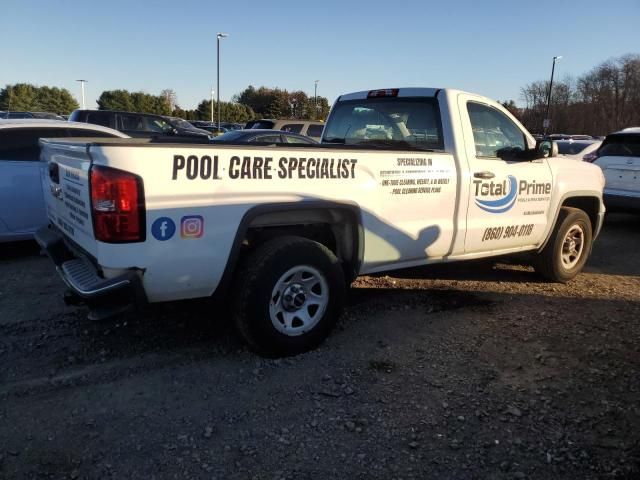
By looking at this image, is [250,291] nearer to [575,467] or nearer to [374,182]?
[374,182]

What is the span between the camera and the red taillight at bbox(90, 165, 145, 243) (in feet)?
9.18

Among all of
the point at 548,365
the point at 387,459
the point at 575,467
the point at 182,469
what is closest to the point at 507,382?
the point at 548,365

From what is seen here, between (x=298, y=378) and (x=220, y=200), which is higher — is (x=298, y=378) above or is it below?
below

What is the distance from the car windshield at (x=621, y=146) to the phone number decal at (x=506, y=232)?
533cm

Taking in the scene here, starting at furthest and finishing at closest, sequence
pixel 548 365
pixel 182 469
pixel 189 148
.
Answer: pixel 548 365 < pixel 189 148 < pixel 182 469

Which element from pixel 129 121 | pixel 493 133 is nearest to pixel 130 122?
pixel 129 121

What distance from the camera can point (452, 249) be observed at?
4.56 m

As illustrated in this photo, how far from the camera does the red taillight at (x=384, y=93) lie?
16.2 feet

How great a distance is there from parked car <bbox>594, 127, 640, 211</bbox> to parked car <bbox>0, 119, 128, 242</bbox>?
8.87m

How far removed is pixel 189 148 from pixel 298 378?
1632 mm

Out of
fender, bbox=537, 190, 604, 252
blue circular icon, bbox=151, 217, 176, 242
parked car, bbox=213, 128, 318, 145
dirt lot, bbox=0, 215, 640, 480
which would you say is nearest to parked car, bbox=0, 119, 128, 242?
dirt lot, bbox=0, 215, 640, 480

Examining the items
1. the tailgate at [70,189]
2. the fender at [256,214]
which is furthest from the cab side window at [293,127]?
the fender at [256,214]

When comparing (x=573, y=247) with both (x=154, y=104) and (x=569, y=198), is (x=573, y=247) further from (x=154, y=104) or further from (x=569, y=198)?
(x=154, y=104)

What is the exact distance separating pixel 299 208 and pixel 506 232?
242cm
